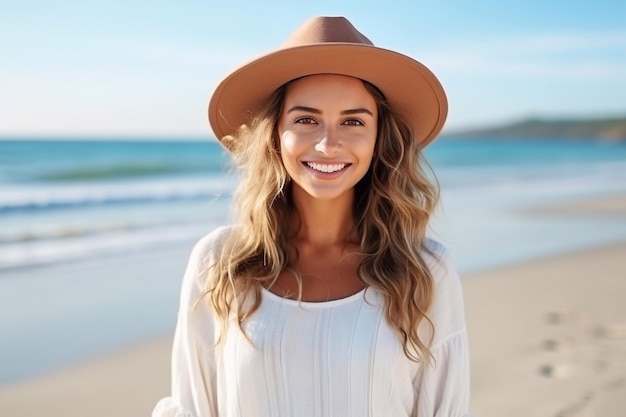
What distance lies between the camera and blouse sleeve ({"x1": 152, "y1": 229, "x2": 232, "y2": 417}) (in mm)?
2568

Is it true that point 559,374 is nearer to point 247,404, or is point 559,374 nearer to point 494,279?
point 494,279

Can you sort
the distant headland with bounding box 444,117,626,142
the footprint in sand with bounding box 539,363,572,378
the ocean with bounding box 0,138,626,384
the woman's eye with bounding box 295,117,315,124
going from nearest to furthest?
the woman's eye with bounding box 295,117,315,124 → the footprint in sand with bounding box 539,363,572,378 → the ocean with bounding box 0,138,626,384 → the distant headland with bounding box 444,117,626,142

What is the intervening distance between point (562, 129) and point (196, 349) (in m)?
66.3

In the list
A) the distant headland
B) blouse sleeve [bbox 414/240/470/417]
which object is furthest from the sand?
the distant headland

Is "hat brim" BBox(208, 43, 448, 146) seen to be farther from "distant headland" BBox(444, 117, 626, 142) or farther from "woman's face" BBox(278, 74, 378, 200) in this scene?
"distant headland" BBox(444, 117, 626, 142)

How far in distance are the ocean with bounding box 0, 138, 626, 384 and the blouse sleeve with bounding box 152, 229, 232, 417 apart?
1.76ft

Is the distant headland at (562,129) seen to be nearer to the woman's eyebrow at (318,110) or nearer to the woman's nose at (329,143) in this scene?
the woman's eyebrow at (318,110)

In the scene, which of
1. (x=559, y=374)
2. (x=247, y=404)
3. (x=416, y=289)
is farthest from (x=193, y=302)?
(x=559, y=374)

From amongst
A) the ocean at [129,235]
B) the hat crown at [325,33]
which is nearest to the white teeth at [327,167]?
the hat crown at [325,33]

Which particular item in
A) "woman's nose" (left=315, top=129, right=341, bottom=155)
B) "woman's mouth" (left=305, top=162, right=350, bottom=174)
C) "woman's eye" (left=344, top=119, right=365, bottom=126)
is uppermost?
"woman's eye" (left=344, top=119, right=365, bottom=126)

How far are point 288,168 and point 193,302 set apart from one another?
1.81ft

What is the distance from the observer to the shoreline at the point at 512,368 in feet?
15.1

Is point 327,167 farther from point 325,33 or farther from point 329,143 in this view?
point 325,33

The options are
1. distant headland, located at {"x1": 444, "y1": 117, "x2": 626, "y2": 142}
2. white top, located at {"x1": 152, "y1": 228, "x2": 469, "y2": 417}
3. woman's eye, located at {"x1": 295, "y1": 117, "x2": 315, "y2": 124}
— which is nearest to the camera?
white top, located at {"x1": 152, "y1": 228, "x2": 469, "y2": 417}
